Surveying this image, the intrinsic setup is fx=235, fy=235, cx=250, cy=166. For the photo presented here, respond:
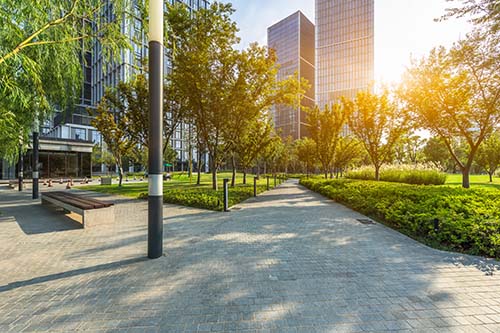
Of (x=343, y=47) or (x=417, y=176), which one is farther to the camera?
(x=343, y=47)

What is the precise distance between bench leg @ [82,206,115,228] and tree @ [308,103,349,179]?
18.1 metres

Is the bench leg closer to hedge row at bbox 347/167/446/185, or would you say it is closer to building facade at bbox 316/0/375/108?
hedge row at bbox 347/167/446/185

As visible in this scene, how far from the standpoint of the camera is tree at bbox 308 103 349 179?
2036 cm

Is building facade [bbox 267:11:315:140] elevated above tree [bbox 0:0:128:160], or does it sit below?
above

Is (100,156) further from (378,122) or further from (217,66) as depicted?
(378,122)

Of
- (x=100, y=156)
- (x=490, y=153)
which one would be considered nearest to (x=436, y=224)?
(x=490, y=153)

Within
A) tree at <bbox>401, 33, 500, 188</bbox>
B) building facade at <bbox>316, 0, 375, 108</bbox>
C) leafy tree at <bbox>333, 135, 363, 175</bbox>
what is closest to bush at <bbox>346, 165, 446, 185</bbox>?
tree at <bbox>401, 33, 500, 188</bbox>

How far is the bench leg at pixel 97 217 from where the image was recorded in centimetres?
684

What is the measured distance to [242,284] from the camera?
351 centimetres

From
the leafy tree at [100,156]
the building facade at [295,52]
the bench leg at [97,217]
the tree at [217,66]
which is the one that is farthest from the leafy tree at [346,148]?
the building facade at [295,52]

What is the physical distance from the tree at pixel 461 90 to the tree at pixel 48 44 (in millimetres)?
14664

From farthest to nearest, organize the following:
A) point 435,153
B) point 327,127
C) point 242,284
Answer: point 435,153 → point 327,127 → point 242,284

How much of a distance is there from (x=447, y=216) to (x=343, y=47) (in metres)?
114

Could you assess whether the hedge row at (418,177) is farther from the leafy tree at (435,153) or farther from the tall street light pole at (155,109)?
the leafy tree at (435,153)
